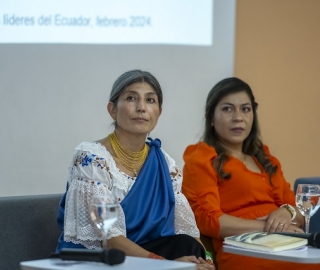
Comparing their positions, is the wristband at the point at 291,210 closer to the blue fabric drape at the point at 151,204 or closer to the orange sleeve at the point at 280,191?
the orange sleeve at the point at 280,191

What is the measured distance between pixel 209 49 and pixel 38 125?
1.17 meters

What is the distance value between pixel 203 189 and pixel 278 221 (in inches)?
13.8

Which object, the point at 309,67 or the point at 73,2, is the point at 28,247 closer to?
the point at 73,2

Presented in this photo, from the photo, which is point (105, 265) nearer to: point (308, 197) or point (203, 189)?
point (308, 197)

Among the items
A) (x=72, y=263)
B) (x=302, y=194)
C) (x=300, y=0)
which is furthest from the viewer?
(x=300, y=0)

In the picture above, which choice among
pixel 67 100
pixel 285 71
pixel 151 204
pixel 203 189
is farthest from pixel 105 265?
pixel 285 71

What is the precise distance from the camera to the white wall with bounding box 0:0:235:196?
372 cm

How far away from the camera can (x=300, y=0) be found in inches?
180

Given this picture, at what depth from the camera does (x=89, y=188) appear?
2.46 m

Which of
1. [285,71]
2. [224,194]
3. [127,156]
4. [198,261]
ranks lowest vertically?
[198,261]

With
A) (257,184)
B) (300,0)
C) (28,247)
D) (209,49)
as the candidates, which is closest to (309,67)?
(300,0)

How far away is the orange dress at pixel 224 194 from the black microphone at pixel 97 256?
1202mm

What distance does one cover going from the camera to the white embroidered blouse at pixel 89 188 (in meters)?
2.43

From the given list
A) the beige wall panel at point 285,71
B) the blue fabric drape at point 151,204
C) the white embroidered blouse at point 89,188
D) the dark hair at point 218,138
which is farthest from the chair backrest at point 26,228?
the beige wall panel at point 285,71
